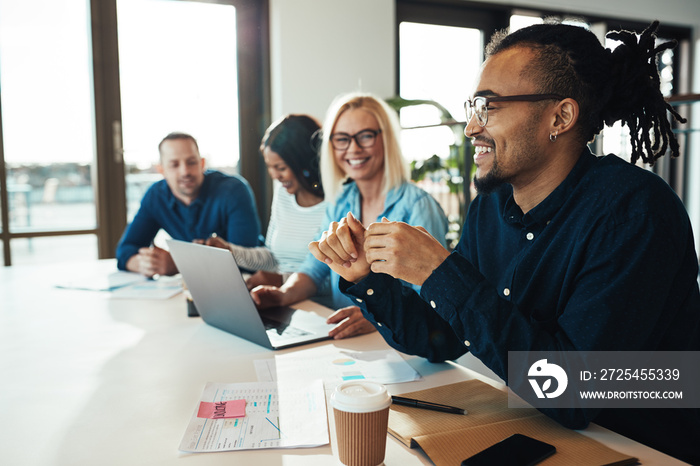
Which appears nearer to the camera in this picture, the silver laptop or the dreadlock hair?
the dreadlock hair

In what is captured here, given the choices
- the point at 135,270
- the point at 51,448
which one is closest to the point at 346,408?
the point at 51,448

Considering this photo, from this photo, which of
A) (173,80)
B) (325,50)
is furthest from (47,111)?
(325,50)

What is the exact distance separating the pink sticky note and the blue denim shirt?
98 centimetres

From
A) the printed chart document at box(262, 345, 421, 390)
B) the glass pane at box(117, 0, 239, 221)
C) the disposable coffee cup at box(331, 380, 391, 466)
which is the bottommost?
the printed chart document at box(262, 345, 421, 390)

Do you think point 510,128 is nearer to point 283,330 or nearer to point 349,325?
point 349,325

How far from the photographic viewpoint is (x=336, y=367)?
A: 3.79 feet

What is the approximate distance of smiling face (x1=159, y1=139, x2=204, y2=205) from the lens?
8.44ft

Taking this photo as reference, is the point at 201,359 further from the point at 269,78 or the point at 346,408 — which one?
the point at 269,78

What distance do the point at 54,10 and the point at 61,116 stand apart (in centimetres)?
67

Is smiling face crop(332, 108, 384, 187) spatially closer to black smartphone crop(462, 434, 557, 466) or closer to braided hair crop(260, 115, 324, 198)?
braided hair crop(260, 115, 324, 198)

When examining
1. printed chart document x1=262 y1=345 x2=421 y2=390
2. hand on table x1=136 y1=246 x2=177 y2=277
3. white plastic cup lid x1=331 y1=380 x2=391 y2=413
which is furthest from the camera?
hand on table x1=136 y1=246 x2=177 y2=277

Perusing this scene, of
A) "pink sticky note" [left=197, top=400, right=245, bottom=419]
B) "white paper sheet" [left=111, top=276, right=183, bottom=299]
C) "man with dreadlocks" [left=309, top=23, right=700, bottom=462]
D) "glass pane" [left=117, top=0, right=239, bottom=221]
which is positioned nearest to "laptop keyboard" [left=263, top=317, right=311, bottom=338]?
"man with dreadlocks" [left=309, top=23, right=700, bottom=462]

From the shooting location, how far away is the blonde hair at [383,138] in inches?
80.8

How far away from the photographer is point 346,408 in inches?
28.5
